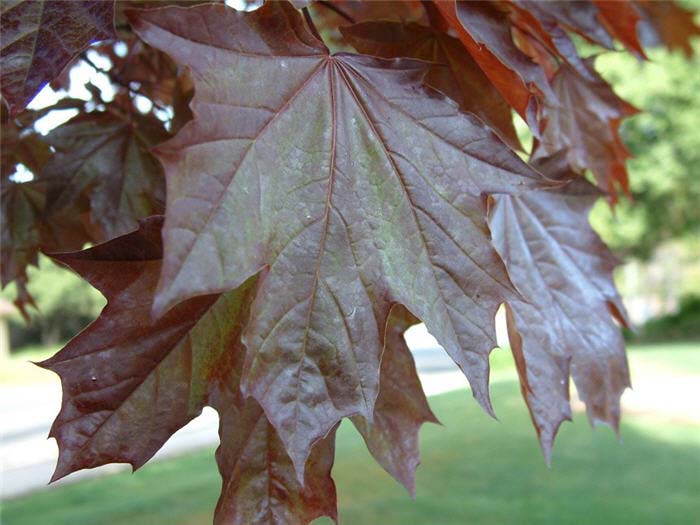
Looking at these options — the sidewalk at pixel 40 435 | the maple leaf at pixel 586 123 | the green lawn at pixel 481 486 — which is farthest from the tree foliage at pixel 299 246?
the sidewalk at pixel 40 435

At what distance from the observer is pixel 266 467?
2.79ft

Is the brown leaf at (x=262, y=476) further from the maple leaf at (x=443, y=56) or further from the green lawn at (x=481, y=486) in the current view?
the green lawn at (x=481, y=486)

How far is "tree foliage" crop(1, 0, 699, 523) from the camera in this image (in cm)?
65

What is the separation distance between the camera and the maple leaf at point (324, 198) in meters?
0.64

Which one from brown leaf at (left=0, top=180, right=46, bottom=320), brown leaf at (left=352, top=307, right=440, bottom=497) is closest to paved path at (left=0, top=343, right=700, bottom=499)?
brown leaf at (left=0, top=180, right=46, bottom=320)

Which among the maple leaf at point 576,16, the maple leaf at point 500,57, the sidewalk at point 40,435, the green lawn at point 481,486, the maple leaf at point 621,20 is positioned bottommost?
the green lawn at point 481,486

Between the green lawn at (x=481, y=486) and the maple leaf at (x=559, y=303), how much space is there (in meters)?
4.01

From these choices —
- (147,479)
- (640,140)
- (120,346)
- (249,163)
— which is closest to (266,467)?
(120,346)

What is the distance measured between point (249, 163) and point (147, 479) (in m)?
6.67

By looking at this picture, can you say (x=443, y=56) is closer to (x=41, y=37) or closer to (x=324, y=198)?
(x=324, y=198)

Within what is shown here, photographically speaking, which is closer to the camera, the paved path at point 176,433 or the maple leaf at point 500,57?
the maple leaf at point 500,57

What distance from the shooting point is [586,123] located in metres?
1.23

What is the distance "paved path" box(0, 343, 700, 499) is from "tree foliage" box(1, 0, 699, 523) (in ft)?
18.8

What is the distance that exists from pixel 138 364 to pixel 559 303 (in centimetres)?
56
